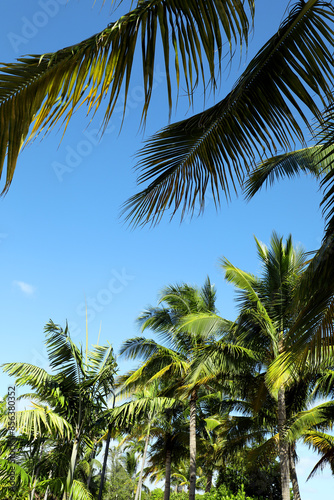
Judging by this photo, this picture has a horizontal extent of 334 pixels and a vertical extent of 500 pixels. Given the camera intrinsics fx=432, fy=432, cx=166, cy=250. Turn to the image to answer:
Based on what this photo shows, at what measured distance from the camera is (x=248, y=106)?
2.56m

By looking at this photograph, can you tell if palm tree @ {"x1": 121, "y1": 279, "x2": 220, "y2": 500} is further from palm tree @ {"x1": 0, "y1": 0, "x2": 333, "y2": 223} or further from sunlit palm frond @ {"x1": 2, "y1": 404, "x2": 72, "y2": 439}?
palm tree @ {"x1": 0, "y1": 0, "x2": 333, "y2": 223}

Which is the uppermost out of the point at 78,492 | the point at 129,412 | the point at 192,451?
the point at 129,412

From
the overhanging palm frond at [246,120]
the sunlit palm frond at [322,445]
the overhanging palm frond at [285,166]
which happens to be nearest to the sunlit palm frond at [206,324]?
the sunlit palm frond at [322,445]

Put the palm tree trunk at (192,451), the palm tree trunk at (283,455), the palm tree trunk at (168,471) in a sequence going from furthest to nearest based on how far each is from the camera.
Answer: the palm tree trunk at (168,471) → the palm tree trunk at (192,451) → the palm tree trunk at (283,455)

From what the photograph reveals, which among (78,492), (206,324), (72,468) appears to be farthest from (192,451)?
(72,468)

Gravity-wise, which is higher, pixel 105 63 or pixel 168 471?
pixel 105 63

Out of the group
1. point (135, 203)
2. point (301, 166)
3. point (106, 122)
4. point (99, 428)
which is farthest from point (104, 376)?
point (106, 122)

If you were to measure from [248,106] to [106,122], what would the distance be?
1177 mm

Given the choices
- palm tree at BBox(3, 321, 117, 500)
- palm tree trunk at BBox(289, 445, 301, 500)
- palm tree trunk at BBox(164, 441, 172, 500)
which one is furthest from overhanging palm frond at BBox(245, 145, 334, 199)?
palm tree trunk at BBox(164, 441, 172, 500)

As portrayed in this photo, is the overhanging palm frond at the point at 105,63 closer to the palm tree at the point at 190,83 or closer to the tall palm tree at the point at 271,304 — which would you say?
the palm tree at the point at 190,83

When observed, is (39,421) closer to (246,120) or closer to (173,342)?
(246,120)

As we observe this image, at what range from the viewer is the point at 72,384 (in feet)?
33.1

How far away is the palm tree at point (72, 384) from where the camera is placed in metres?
9.60

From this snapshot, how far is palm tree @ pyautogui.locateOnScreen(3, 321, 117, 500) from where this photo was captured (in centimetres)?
960
